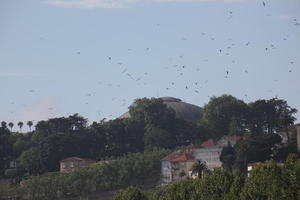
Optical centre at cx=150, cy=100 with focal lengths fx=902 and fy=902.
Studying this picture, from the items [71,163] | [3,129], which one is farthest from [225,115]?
[3,129]

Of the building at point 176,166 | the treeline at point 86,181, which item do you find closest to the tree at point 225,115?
the building at point 176,166

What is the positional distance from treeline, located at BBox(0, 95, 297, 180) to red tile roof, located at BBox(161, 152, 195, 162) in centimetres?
924

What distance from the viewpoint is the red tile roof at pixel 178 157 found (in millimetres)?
138475

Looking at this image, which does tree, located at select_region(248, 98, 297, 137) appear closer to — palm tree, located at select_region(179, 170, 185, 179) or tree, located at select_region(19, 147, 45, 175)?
palm tree, located at select_region(179, 170, 185, 179)

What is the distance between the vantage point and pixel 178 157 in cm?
14038

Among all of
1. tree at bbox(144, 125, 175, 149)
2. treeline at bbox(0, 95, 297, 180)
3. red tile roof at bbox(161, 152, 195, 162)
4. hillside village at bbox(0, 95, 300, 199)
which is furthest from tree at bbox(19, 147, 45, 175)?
red tile roof at bbox(161, 152, 195, 162)

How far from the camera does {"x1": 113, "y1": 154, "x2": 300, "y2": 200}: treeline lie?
71938 millimetres

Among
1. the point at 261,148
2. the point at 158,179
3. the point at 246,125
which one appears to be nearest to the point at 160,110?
the point at 246,125

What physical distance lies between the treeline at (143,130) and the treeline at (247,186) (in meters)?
63.7

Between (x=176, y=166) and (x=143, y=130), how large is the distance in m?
22.1

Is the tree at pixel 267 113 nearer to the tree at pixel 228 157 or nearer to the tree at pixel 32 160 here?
the tree at pixel 228 157

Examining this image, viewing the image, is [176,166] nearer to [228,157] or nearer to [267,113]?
[228,157]

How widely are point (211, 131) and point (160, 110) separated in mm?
10080

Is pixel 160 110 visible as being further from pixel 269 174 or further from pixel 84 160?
pixel 269 174
